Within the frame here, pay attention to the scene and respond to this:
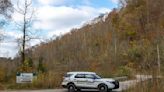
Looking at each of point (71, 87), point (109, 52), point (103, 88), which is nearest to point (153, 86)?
point (103, 88)

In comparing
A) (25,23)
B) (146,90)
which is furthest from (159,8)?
(146,90)

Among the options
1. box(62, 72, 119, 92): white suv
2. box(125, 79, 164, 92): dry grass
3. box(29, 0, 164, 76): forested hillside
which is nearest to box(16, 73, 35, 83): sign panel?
box(62, 72, 119, 92): white suv

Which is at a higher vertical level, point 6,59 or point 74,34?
point 74,34

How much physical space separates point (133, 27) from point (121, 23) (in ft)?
13.7

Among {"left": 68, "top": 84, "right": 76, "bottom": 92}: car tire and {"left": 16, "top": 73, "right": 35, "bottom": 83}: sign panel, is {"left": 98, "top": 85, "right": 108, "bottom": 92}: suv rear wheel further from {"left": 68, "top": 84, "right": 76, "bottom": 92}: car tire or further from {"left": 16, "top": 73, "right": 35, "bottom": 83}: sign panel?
{"left": 16, "top": 73, "right": 35, "bottom": 83}: sign panel

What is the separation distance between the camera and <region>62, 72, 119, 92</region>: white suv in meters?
35.5

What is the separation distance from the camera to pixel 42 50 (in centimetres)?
9531

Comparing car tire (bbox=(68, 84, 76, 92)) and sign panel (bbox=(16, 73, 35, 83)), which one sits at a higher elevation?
sign panel (bbox=(16, 73, 35, 83))

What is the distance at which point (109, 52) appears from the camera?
7812 cm

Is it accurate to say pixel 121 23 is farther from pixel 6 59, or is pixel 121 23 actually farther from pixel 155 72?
pixel 155 72

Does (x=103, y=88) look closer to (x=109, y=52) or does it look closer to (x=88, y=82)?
(x=88, y=82)

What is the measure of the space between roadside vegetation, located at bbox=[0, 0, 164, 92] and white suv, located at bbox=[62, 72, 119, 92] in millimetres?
2821

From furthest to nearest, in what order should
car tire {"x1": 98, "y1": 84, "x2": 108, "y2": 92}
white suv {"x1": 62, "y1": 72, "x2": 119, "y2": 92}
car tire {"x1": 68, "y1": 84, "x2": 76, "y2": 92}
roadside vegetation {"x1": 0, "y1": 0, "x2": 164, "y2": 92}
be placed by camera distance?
car tire {"x1": 68, "y1": 84, "x2": 76, "y2": 92}, white suv {"x1": 62, "y1": 72, "x2": 119, "y2": 92}, car tire {"x1": 98, "y1": 84, "x2": 108, "y2": 92}, roadside vegetation {"x1": 0, "y1": 0, "x2": 164, "y2": 92}

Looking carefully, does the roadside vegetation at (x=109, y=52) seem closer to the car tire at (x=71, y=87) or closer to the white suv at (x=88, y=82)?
the white suv at (x=88, y=82)
